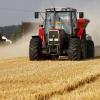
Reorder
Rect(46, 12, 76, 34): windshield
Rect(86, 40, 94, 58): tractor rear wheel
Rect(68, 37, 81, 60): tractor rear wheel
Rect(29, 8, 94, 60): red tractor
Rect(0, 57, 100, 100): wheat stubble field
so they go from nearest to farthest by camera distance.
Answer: Rect(0, 57, 100, 100): wheat stubble field
Rect(68, 37, 81, 60): tractor rear wheel
Rect(29, 8, 94, 60): red tractor
Rect(46, 12, 76, 34): windshield
Rect(86, 40, 94, 58): tractor rear wheel

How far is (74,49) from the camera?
2478cm

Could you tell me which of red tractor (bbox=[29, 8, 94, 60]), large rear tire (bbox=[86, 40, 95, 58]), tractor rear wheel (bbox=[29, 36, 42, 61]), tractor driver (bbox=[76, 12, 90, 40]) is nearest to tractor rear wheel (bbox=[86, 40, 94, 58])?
large rear tire (bbox=[86, 40, 95, 58])

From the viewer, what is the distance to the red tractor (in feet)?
82.8

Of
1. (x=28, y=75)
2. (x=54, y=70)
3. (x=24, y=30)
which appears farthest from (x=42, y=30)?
(x=24, y=30)

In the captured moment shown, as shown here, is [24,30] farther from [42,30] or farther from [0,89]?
[0,89]

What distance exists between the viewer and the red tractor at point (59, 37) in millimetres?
25228

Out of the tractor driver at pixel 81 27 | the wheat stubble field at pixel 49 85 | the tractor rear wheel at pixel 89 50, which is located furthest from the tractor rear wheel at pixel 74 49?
the wheat stubble field at pixel 49 85

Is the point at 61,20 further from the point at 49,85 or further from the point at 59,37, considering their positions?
the point at 49,85

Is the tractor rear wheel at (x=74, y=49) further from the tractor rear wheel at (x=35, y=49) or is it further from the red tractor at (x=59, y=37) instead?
the tractor rear wheel at (x=35, y=49)

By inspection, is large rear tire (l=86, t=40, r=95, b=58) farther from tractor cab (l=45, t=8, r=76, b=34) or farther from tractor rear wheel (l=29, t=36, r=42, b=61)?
tractor rear wheel (l=29, t=36, r=42, b=61)

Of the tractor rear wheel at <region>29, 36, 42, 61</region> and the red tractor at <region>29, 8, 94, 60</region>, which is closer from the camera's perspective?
the red tractor at <region>29, 8, 94, 60</region>

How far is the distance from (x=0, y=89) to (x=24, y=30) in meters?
39.6

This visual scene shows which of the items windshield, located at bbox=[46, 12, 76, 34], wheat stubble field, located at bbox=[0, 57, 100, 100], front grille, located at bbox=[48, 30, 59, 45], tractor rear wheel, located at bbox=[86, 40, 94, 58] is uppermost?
windshield, located at bbox=[46, 12, 76, 34]

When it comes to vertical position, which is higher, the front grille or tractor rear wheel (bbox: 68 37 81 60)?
the front grille
